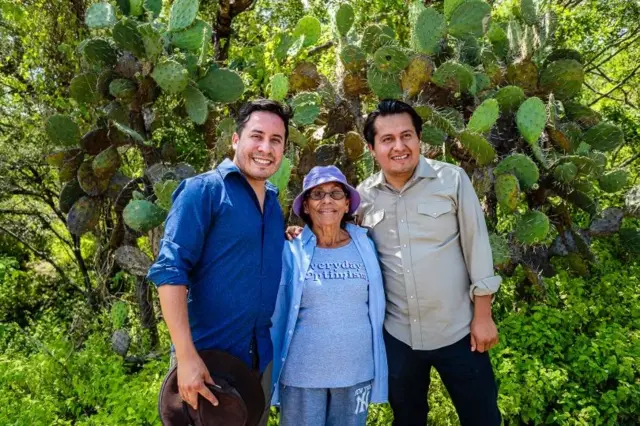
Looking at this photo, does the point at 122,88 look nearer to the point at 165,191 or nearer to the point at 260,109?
the point at 165,191

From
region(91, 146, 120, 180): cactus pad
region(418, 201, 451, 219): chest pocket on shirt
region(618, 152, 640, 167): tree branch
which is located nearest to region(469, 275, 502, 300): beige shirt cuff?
region(418, 201, 451, 219): chest pocket on shirt

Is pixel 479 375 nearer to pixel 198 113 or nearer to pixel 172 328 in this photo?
pixel 172 328

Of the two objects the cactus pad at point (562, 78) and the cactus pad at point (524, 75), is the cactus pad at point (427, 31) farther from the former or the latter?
the cactus pad at point (562, 78)

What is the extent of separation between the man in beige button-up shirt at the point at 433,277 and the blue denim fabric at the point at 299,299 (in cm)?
9

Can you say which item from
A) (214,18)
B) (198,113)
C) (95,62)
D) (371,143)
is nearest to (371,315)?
(371,143)

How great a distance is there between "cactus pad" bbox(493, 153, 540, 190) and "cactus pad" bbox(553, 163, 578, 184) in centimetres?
27

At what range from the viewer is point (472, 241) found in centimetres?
201

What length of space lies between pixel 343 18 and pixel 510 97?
1.34m

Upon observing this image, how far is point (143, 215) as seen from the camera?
122 inches

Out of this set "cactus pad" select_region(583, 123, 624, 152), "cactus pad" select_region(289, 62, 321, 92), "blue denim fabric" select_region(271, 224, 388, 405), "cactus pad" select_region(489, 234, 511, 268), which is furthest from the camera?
"cactus pad" select_region(583, 123, 624, 152)

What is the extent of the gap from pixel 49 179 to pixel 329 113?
10.2 ft

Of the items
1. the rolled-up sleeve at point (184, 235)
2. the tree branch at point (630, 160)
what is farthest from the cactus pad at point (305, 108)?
the tree branch at point (630, 160)

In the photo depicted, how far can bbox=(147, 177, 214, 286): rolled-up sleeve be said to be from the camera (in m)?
1.53

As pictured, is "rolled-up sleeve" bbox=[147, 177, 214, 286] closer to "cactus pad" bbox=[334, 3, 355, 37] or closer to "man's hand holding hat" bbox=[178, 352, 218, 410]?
"man's hand holding hat" bbox=[178, 352, 218, 410]
